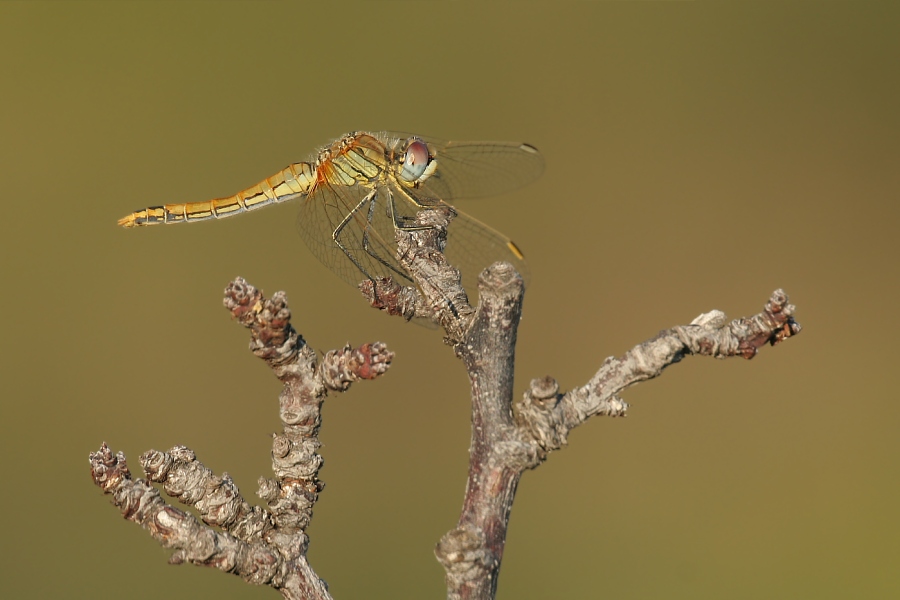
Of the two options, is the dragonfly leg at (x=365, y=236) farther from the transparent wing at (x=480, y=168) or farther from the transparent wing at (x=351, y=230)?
the transparent wing at (x=480, y=168)

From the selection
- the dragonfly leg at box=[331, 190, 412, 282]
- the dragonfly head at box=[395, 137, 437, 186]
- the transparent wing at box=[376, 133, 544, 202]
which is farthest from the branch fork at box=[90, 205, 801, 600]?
the transparent wing at box=[376, 133, 544, 202]

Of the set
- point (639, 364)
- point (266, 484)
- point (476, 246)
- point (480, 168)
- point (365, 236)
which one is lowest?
point (266, 484)

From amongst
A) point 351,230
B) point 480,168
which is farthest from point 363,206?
point 480,168

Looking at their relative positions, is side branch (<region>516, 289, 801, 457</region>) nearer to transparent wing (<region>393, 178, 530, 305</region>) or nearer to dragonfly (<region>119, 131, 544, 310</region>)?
dragonfly (<region>119, 131, 544, 310</region>)

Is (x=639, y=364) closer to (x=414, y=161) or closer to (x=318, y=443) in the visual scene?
(x=318, y=443)

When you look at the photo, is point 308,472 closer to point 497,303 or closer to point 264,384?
point 497,303

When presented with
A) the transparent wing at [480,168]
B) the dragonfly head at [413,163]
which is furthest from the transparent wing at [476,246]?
the transparent wing at [480,168]

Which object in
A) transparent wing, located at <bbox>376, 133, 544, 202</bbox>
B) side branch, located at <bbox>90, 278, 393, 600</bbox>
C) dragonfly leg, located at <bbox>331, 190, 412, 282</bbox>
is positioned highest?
transparent wing, located at <bbox>376, 133, 544, 202</bbox>

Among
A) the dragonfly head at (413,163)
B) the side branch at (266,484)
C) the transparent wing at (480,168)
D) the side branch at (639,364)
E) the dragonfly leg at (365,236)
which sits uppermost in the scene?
the transparent wing at (480,168)
